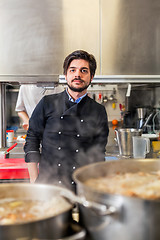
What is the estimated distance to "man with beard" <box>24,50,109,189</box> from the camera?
7.22 feet

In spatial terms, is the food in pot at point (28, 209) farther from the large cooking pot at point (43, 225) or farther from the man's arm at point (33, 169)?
the man's arm at point (33, 169)

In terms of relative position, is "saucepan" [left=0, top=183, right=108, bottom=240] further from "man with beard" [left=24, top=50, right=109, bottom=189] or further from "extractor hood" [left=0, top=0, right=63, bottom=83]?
"extractor hood" [left=0, top=0, right=63, bottom=83]

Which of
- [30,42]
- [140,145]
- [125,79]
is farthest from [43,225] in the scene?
[30,42]

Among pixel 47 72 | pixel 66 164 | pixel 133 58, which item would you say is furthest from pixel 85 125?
pixel 133 58

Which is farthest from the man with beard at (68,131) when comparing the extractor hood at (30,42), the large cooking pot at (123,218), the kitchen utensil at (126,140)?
the large cooking pot at (123,218)

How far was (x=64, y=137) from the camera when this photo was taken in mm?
2234

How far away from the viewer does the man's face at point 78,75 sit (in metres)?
2.14

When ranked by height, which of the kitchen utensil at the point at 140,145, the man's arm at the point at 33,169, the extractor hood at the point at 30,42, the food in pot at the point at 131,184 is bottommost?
the man's arm at the point at 33,169

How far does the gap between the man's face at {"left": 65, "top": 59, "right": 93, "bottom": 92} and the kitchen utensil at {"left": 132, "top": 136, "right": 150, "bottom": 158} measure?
72 centimetres

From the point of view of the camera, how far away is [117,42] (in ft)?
10.1

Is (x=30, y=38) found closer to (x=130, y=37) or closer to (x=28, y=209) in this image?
(x=130, y=37)

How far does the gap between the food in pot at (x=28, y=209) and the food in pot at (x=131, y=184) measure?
13 cm

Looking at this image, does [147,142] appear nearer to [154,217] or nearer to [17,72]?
[17,72]

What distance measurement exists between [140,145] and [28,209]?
5.83 feet
